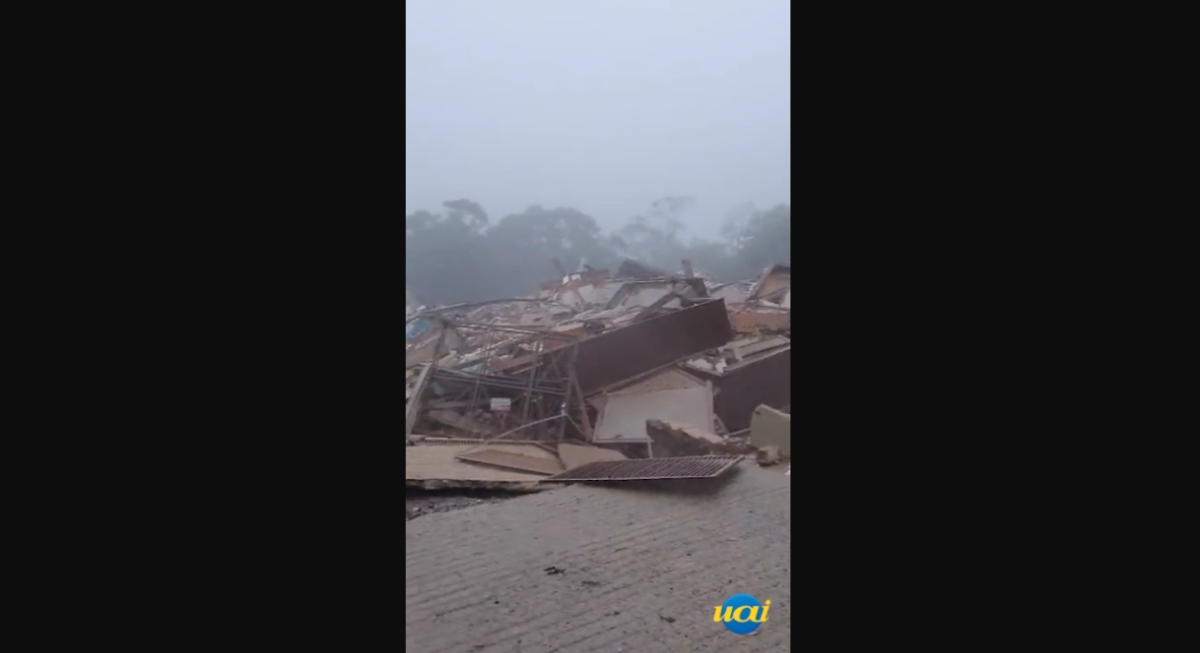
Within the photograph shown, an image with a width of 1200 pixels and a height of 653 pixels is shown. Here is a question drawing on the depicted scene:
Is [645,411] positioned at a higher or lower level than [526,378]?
lower

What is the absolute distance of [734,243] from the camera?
341 cm

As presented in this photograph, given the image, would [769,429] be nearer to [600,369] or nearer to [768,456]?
[768,456]

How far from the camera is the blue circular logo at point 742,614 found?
2031 mm

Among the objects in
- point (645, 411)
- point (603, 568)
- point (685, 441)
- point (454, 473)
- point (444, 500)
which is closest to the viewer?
point (603, 568)

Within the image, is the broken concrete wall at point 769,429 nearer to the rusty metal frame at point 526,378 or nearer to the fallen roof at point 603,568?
the fallen roof at point 603,568

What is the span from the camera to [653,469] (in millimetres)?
3166

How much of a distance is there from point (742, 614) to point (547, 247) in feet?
6.61

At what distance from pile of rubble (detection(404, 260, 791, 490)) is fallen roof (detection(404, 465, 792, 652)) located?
1.22 feet

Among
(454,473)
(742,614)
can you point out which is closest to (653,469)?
(454,473)

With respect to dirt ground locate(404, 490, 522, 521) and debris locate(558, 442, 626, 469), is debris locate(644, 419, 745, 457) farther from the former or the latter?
dirt ground locate(404, 490, 522, 521)

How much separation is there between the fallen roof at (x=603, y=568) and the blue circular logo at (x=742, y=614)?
3cm
